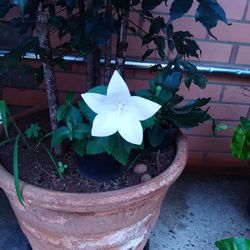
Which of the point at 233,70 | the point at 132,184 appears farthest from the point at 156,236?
the point at 233,70

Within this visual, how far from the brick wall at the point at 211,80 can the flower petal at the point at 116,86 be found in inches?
24.7

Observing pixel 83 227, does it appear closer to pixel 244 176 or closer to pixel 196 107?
pixel 196 107

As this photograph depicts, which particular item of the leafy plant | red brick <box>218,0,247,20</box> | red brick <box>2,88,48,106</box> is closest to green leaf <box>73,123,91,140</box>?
the leafy plant

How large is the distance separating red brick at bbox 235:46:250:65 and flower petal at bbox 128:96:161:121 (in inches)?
30.5

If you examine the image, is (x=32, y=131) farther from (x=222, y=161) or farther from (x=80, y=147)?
(x=222, y=161)

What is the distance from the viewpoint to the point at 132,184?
3.13 feet

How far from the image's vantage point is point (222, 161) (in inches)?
65.7

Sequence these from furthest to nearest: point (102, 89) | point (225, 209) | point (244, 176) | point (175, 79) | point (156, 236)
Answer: point (244, 176) < point (225, 209) < point (156, 236) < point (175, 79) < point (102, 89)

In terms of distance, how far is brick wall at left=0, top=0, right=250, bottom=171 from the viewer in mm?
1324

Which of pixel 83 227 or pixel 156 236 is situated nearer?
pixel 83 227

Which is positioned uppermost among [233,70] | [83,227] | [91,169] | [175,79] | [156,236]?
[175,79]

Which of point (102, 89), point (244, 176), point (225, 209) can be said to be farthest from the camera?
point (244, 176)

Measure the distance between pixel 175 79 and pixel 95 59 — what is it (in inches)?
9.8

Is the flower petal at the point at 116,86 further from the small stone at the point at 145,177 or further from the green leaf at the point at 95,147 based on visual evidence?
the small stone at the point at 145,177
